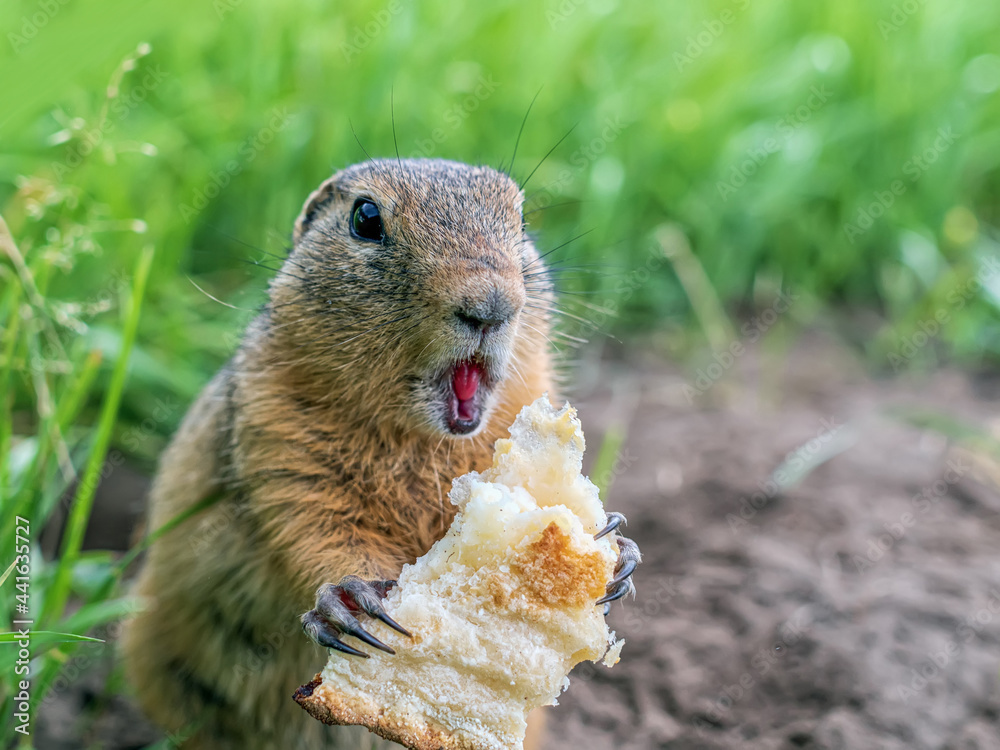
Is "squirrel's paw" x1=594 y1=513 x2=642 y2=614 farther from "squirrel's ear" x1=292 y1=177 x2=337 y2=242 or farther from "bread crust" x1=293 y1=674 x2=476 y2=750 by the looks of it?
"squirrel's ear" x1=292 y1=177 x2=337 y2=242

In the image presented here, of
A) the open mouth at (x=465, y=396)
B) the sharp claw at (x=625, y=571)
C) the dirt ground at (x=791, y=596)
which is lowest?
the dirt ground at (x=791, y=596)

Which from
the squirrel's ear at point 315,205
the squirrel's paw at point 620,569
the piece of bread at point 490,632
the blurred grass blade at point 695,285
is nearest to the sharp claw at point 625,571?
the squirrel's paw at point 620,569

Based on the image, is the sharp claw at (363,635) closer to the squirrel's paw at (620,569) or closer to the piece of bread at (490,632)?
the piece of bread at (490,632)

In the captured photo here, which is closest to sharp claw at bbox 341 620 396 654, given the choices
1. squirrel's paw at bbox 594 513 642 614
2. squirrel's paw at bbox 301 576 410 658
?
squirrel's paw at bbox 301 576 410 658

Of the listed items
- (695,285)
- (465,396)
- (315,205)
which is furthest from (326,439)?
(695,285)

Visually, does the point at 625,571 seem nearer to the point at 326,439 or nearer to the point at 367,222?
the point at 326,439

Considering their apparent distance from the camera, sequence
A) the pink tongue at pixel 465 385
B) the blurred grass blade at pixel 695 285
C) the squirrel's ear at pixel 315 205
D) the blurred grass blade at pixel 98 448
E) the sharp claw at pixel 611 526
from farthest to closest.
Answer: the blurred grass blade at pixel 695 285, the squirrel's ear at pixel 315 205, the blurred grass blade at pixel 98 448, the pink tongue at pixel 465 385, the sharp claw at pixel 611 526

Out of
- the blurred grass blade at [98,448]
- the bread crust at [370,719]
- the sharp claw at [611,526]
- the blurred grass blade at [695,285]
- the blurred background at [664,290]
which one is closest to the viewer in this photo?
the bread crust at [370,719]

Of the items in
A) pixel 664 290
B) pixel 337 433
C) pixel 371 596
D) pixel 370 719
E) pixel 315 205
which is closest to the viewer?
pixel 370 719
